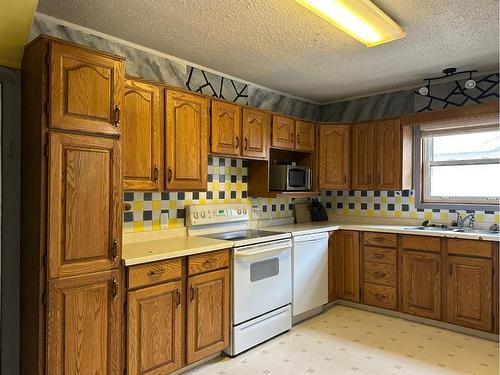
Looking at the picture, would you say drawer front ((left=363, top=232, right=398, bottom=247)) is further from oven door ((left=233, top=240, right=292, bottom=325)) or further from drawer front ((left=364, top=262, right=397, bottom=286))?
oven door ((left=233, top=240, right=292, bottom=325))

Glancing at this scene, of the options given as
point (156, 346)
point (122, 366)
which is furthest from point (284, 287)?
point (122, 366)

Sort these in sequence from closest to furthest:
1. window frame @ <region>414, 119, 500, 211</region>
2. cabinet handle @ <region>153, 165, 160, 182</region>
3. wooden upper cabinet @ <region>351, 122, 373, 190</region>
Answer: cabinet handle @ <region>153, 165, 160, 182</region>
window frame @ <region>414, 119, 500, 211</region>
wooden upper cabinet @ <region>351, 122, 373, 190</region>

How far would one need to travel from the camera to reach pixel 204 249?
2.57 meters

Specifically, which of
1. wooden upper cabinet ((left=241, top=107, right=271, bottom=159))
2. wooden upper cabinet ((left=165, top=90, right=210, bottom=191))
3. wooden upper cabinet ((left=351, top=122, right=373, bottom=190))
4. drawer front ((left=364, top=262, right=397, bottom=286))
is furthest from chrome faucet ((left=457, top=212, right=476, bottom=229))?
wooden upper cabinet ((left=165, top=90, right=210, bottom=191))

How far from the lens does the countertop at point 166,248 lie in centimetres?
223

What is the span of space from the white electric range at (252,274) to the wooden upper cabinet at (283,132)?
82cm

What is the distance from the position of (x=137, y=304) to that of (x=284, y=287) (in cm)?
146

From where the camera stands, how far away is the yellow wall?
65.1 inches

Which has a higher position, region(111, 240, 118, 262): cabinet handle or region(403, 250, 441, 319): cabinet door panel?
region(111, 240, 118, 262): cabinet handle

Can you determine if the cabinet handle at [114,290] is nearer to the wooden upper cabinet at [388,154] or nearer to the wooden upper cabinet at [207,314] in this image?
the wooden upper cabinet at [207,314]

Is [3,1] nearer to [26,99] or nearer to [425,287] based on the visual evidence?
[26,99]

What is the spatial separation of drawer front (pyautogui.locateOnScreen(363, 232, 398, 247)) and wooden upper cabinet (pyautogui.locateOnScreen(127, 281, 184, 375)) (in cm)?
222

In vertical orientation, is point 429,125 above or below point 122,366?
above

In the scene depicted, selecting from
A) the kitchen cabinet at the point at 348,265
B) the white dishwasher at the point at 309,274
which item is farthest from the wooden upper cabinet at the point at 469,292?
the white dishwasher at the point at 309,274
